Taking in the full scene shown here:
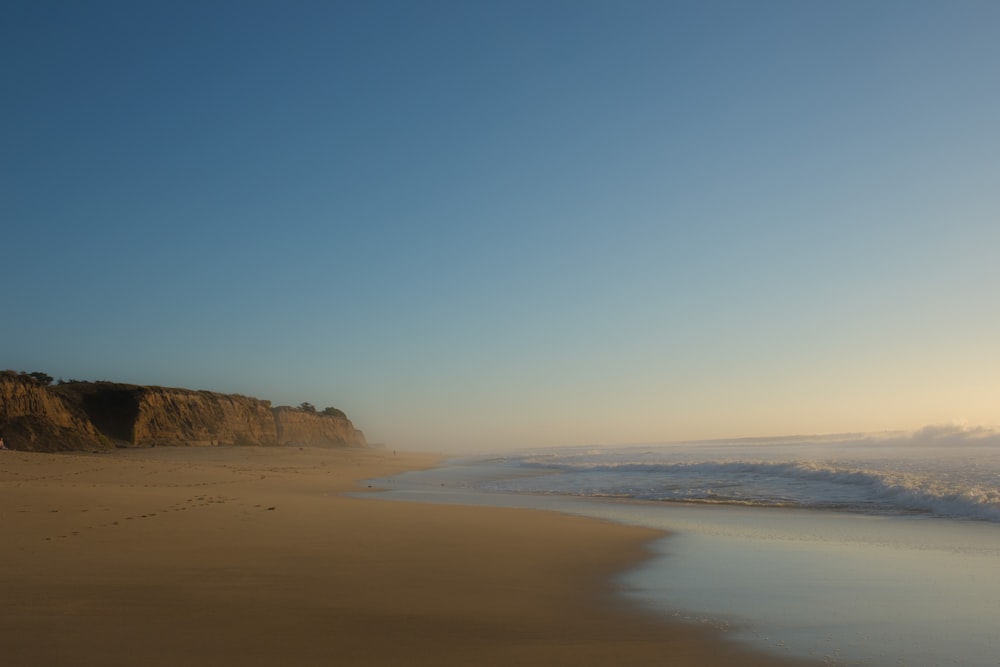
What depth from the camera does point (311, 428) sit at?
267 feet

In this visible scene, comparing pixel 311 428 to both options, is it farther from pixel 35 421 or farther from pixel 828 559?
pixel 828 559

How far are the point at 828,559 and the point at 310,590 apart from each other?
628 cm

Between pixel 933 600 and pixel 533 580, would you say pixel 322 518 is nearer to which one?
pixel 533 580

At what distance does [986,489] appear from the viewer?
44.9 ft

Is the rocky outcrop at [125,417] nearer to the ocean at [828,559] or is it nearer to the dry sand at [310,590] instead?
the ocean at [828,559]

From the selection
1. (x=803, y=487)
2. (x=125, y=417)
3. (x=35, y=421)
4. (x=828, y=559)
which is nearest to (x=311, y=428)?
(x=125, y=417)

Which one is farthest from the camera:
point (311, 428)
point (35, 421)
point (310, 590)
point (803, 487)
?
point (311, 428)

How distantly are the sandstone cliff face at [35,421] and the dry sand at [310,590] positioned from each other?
24.3 m

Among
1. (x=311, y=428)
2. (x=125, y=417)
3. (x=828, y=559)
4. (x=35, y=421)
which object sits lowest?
(x=828, y=559)

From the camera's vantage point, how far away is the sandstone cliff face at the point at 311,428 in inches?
2832

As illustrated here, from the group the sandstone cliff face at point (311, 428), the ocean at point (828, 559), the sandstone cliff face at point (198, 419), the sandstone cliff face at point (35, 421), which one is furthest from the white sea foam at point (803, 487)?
the sandstone cliff face at point (311, 428)

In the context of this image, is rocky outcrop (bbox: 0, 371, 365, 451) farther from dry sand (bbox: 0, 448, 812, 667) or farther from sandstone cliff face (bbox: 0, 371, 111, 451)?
dry sand (bbox: 0, 448, 812, 667)

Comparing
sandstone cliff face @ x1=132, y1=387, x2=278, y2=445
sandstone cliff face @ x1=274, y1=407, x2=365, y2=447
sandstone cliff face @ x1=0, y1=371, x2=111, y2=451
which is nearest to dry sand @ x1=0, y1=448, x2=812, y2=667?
sandstone cliff face @ x1=0, y1=371, x2=111, y2=451

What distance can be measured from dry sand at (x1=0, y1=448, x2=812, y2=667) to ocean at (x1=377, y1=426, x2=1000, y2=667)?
65 centimetres
